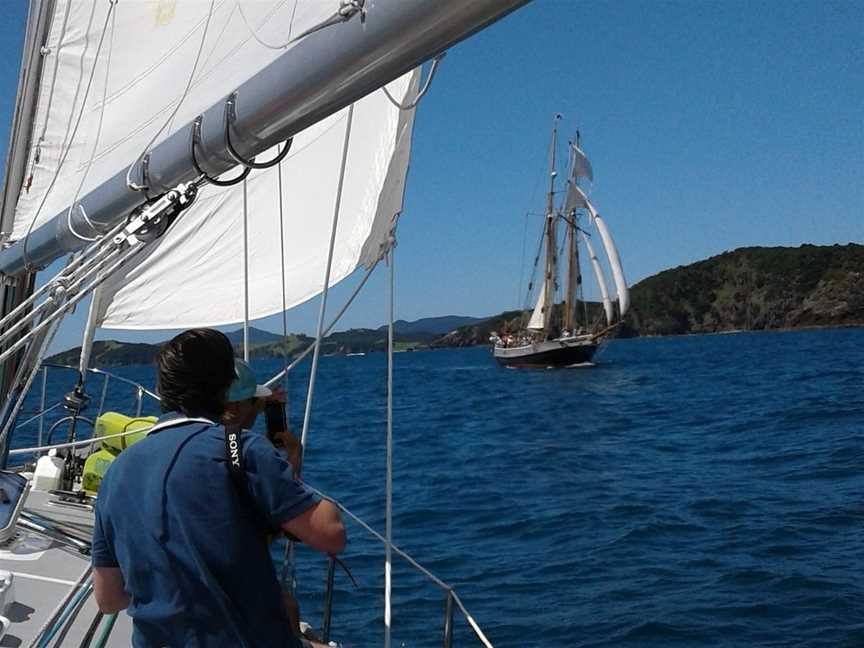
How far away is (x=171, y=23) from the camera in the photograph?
3.63 metres


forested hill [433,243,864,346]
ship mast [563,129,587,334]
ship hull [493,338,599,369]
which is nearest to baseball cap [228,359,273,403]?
ship hull [493,338,599,369]

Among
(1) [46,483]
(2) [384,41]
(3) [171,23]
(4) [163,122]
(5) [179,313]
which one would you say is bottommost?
(1) [46,483]

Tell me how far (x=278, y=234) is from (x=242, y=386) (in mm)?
2555

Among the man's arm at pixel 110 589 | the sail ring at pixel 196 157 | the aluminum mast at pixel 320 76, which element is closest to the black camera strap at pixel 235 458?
the man's arm at pixel 110 589

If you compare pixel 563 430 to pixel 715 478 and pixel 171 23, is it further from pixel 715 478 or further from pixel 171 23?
pixel 171 23

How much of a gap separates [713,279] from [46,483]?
133134 millimetres

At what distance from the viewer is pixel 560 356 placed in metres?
57.4

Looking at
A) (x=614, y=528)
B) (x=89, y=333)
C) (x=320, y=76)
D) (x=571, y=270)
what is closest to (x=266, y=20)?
(x=320, y=76)

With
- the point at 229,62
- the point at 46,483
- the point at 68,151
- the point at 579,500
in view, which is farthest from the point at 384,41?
the point at 579,500

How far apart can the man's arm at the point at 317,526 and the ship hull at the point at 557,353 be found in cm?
5591

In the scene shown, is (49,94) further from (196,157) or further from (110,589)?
(110,589)

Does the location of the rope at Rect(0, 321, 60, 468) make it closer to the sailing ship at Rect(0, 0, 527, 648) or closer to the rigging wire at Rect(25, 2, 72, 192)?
the sailing ship at Rect(0, 0, 527, 648)

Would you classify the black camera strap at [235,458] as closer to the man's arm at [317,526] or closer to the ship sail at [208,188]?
the man's arm at [317,526]

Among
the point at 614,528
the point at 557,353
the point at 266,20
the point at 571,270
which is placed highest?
the point at 571,270
